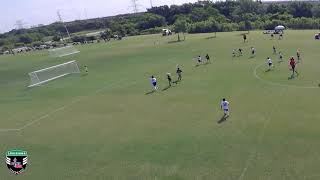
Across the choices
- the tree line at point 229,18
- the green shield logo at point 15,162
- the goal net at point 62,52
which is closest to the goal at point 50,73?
the goal net at point 62,52

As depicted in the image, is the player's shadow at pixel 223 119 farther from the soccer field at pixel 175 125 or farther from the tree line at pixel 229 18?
the tree line at pixel 229 18

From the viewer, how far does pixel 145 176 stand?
21.4 metres

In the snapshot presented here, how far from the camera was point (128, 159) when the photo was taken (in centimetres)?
2398

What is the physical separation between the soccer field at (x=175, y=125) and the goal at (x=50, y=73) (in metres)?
2.80

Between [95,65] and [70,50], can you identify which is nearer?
[95,65]

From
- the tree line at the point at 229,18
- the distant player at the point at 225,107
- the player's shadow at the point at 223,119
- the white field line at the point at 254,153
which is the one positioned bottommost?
the white field line at the point at 254,153

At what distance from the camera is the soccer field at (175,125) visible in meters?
21.9

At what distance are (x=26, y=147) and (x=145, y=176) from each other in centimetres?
1245

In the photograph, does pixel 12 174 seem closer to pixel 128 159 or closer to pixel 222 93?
pixel 128 159

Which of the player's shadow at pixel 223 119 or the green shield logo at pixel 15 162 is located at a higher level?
the green shield logo at pixel 15 162

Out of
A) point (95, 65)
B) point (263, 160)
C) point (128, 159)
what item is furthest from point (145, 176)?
point (95, 65)

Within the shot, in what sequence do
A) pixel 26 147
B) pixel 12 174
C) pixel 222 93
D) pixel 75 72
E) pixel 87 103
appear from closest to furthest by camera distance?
1. pixel 12 174
2. pixel 26 147
3. pixel 222 93
4. pixel 87 103
5. pixel 75 72

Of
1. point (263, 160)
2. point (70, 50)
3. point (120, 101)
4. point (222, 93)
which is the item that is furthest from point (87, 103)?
point (70, 50)

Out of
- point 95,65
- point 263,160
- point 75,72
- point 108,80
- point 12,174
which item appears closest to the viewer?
point 263,160
